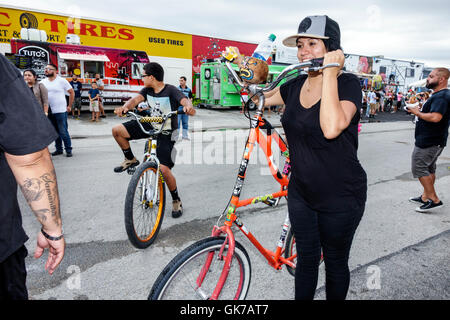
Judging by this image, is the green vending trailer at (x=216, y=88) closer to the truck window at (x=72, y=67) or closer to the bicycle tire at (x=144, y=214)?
the truck window at (x=72, y=67)

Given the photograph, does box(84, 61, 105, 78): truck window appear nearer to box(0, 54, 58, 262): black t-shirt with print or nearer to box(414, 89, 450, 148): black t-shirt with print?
box(414, 89, 450, 148): black t-shirt with print

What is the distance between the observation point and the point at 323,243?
80.2 inches

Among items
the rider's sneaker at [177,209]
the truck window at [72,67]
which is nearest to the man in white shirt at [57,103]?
the rider's sneaker at [177,209]

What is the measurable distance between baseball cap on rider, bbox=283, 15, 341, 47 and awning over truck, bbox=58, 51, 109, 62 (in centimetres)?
1636

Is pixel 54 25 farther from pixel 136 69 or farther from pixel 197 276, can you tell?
pixel 197 276

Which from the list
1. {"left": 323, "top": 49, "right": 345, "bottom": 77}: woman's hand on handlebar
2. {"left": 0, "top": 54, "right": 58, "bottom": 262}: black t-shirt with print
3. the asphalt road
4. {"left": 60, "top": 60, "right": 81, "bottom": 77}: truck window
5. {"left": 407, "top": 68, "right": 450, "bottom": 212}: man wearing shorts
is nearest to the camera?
{"left": 0, "top": 54, "right": 58, "bottom": 262}: black t-shirt with print

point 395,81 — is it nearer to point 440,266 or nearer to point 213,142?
point 213,142

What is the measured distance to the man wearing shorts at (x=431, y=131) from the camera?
14.7ft

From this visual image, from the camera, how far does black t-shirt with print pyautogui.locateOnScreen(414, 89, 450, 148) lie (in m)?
4.46

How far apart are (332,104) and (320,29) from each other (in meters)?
0.51

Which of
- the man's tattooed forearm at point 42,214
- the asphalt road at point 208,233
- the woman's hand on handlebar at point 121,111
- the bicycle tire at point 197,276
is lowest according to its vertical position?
the asphalt road at point 208,233

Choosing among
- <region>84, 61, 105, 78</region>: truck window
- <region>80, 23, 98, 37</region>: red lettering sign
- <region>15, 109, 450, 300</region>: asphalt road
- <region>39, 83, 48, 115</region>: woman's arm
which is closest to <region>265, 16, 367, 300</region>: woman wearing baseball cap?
<region>15, 109, 450, 300</region>: asphalt road

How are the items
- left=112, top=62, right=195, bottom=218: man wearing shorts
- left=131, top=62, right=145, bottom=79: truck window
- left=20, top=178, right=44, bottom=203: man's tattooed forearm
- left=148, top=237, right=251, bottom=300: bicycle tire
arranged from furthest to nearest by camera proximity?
left=131, top=62, right=145, bottom=79: truck window → left=112, top=62, right=195, bottom=218: man wearing shorts → left=148, top=237, right=251, bottom=300: bicycle tire → left=20, top=178, right=44, bottom=203: man's tattooed forearm

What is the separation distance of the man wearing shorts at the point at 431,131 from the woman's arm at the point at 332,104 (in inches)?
138
